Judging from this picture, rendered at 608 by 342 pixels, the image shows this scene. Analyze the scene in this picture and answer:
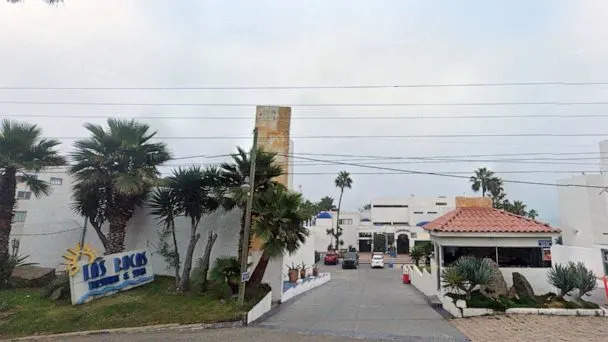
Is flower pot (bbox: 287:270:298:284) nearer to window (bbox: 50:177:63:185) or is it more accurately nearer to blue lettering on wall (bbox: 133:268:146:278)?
blue lettering on wall (bbox: 133:268:146:278)

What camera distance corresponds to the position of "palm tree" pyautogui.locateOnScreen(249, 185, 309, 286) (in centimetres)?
1440

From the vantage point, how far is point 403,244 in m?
64.2

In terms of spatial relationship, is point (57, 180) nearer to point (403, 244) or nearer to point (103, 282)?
point (103, 282)

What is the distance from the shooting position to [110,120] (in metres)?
17.5

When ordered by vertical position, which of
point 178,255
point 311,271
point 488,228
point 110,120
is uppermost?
point 110,120

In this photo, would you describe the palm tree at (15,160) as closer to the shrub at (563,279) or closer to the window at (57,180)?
the window at (57,180)

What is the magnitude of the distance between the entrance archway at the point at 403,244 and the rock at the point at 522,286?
161 feet

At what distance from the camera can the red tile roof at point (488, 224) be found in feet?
52.0

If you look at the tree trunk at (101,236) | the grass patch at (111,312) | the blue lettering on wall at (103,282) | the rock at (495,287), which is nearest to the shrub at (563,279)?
the rock at (495,287)

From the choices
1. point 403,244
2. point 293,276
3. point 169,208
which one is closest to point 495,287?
point 293,276


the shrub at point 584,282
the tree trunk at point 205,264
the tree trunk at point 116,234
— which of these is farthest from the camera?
the tree trunk at point 116,234

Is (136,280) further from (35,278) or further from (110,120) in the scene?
(110,120)

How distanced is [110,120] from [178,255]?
6556 millimetres

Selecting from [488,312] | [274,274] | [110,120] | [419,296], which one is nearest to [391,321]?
[488,312]
